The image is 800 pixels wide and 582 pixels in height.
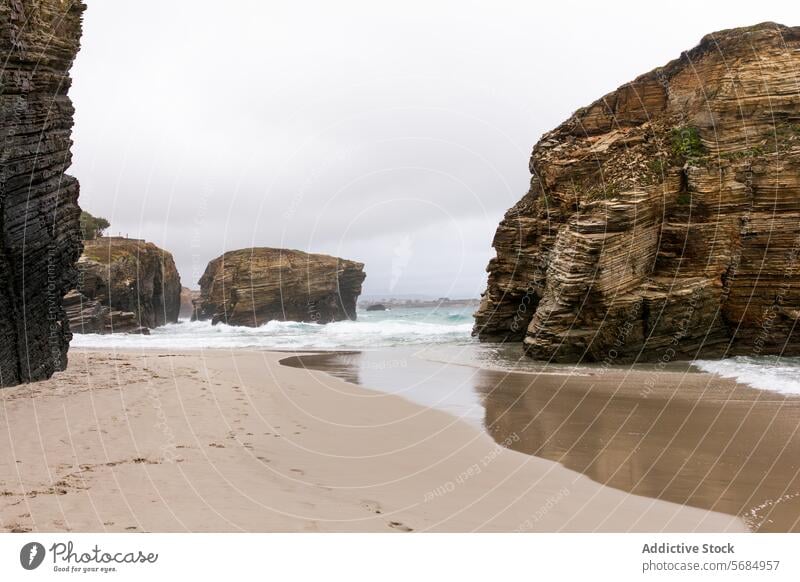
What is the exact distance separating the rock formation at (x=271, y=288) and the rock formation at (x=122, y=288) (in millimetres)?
7513

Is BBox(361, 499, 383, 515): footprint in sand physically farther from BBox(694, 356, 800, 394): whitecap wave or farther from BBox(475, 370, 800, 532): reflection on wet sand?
BBox(694, 356, 800, 394): whitecap wave

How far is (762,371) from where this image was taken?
1805cm

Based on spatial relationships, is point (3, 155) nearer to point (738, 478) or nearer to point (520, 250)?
point (738, 478)

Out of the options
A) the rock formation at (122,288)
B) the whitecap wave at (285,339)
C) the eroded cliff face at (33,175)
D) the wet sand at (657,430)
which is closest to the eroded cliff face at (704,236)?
the wet sand at (657,430)

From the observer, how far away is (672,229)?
74.6ft

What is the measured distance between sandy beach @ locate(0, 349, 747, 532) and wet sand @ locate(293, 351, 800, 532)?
1.64ft

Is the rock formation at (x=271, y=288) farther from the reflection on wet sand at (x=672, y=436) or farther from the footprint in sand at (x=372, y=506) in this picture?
the footprint in sand at (x=372, y=506)

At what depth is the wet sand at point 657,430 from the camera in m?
7.12

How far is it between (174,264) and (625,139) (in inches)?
2900

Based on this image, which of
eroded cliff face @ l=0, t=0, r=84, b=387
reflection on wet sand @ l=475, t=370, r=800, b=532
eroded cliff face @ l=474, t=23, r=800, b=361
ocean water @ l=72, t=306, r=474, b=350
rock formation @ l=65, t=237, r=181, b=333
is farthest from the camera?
rock formation @ l=65, t=237, r=181, b=333

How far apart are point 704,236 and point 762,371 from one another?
21.5 feet

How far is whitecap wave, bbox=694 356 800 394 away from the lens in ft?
50.0

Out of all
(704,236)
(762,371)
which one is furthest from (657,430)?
(704,236)

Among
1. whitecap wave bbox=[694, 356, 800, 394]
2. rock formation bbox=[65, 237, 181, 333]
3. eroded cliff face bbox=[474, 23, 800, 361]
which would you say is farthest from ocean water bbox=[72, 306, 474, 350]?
whitecap wave bbox=[694, 356, 800, 394]
